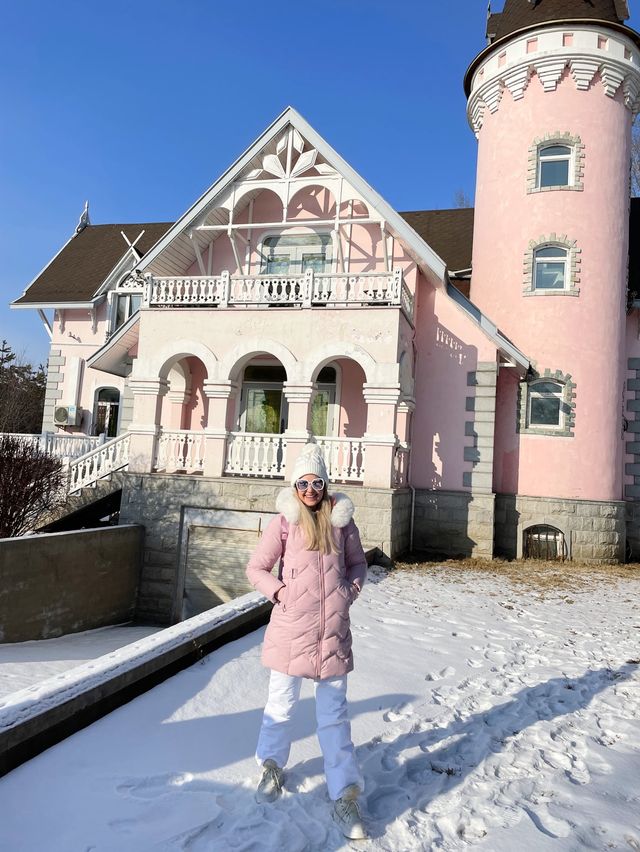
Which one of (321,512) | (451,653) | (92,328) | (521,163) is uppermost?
(521,163)

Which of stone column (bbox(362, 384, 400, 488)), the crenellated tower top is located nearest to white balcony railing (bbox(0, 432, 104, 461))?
stone column (bbox(362, 384, 400, 488))

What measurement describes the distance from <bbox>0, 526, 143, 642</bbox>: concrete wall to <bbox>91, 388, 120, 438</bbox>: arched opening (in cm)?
791

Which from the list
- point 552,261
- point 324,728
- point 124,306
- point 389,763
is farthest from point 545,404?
point 124,306

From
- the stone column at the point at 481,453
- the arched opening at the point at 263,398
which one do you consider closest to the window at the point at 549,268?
the stone column at the point at 481,453

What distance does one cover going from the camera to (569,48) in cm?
1371

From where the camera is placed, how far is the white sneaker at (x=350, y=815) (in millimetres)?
2818

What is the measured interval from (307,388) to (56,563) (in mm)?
5557

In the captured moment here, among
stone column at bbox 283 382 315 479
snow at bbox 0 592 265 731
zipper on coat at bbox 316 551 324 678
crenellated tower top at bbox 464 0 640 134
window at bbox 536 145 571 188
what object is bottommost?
snow at bbox 0 592 265 731

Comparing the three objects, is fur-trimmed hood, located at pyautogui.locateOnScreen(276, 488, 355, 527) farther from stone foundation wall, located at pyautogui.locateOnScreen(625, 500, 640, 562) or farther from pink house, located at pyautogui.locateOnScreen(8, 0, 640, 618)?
stone foundation wall, located at pyautogui.locateOnScreen(625, 500, 640, 562)

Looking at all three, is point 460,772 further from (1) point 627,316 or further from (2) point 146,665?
(1) point 627,316

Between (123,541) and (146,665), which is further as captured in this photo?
(123,541)

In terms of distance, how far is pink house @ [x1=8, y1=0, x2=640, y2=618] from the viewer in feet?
39.0

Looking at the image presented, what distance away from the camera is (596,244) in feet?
45.0

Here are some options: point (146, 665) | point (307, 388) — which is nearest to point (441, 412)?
point (307, 388)
